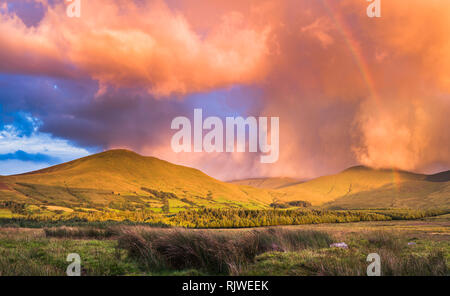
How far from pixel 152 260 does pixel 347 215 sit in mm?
125934

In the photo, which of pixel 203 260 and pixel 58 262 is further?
pixel 58 262

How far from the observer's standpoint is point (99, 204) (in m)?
177

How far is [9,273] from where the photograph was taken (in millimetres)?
10219

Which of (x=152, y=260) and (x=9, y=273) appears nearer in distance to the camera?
(x=9, y=273)

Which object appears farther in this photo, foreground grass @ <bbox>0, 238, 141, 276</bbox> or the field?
foreground grass @ <bbox>0, 238, 141, 276</bbox>

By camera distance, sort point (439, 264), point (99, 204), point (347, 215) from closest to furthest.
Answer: point (439, 264)
point (347, 215)
point (99, 204)

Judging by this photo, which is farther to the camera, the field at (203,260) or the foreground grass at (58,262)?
the foreground grass at (58,262)

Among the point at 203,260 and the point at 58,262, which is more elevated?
the point at 203,260
